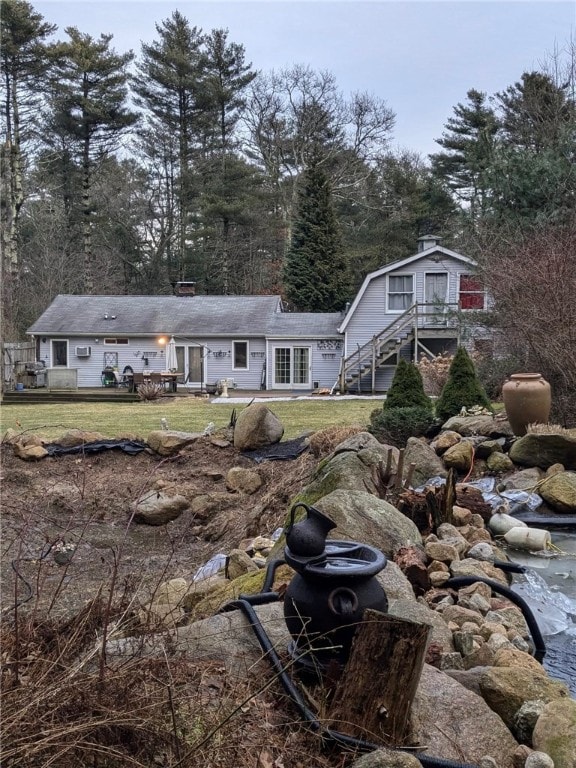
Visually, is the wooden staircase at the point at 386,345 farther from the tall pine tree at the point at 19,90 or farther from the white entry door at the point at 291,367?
the tall pine tree at the point at 19,90

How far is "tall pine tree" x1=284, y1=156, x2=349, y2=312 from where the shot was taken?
95.2 feet

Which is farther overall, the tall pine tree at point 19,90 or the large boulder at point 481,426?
the tall pine tree at point 19,90

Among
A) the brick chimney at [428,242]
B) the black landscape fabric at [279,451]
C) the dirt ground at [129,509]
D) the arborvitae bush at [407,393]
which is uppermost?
the brick chimney at [428,242]

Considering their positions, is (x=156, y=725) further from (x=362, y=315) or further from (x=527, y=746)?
(x=362, y=315)

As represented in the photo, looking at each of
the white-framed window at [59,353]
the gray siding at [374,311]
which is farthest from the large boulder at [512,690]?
the white-framed window at [59,353]

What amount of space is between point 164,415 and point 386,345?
971cm

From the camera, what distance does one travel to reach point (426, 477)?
718 centimetres

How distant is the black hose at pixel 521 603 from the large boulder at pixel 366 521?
395mm

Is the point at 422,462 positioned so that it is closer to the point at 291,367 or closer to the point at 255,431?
the point at 255,431

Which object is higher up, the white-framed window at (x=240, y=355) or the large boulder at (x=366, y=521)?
the white-framed window at (x=240, y=355)

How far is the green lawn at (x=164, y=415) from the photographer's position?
1298 centimetres

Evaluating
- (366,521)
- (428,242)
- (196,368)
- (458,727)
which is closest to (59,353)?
(196,368)

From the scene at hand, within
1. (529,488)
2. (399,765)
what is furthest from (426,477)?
(399,765)

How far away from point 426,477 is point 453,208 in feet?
88.6
